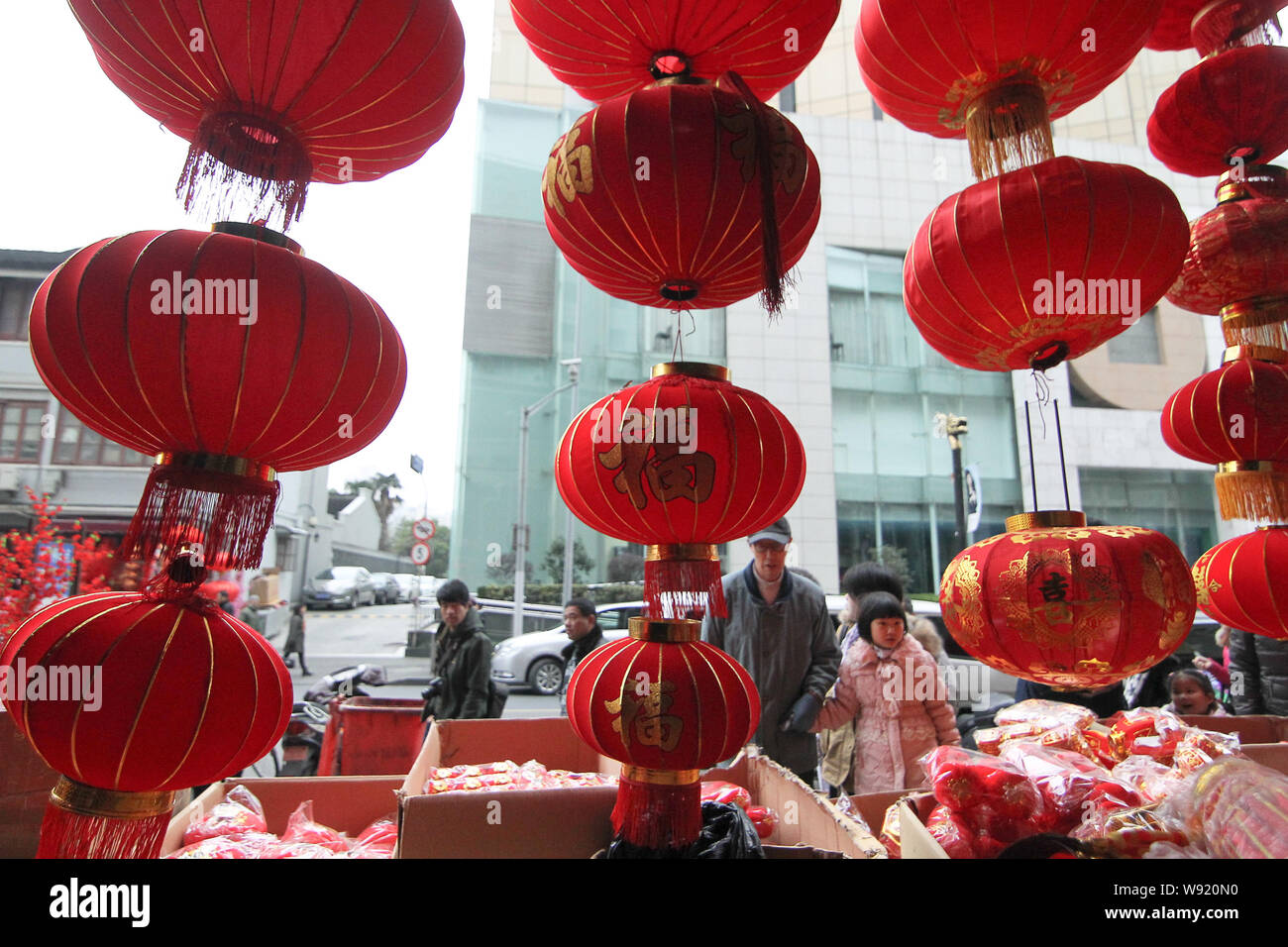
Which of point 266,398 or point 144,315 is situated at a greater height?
point 144,315

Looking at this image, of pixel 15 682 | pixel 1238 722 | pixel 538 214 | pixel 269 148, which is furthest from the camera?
pixel 538 214

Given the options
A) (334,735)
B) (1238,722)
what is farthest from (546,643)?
(1238,722)

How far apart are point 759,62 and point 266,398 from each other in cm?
141

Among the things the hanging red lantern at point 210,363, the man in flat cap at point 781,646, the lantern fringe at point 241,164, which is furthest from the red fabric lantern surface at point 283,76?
the man in flat cap at point 781,646

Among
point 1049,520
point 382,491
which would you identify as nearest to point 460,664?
point 1049,520

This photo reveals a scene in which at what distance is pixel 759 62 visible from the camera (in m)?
1.65

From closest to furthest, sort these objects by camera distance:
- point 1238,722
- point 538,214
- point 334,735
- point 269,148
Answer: point 269,148, point 1238,722, point 334,735, point 538,214

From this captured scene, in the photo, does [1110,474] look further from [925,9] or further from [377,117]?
[377,117]

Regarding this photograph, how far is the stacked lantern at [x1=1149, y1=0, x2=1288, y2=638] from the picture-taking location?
197 cm

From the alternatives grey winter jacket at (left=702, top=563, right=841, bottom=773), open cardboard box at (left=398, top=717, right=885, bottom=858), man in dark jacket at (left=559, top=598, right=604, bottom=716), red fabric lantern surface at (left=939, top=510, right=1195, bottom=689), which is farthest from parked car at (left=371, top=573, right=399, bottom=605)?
red fabric lantern surface at (left=939, top=510, right=1195, bottom=689)

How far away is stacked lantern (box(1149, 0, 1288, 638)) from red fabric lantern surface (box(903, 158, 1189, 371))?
0.59 m

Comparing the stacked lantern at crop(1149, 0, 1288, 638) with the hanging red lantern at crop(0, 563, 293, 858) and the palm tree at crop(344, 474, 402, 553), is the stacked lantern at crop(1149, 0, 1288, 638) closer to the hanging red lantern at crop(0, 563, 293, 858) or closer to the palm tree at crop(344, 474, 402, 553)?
the hanging red lantern at crop(0, 563, 293, 858)

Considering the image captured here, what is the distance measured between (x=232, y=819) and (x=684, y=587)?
142cm

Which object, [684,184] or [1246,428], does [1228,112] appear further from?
[684,184]
